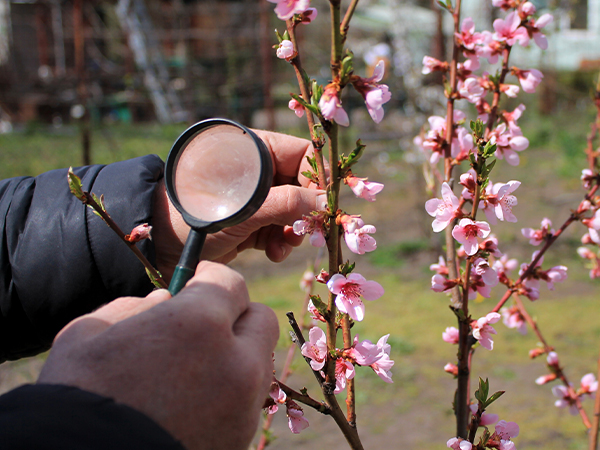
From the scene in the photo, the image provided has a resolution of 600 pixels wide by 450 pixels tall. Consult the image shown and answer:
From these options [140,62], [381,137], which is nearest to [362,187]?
[381,137]

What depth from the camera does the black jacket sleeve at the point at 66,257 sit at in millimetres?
1538

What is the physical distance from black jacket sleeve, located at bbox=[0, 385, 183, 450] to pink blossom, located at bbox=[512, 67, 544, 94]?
1392 millimetres

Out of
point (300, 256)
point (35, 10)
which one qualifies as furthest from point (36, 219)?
point (35, 10)

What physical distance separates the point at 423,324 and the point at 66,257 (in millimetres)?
3562

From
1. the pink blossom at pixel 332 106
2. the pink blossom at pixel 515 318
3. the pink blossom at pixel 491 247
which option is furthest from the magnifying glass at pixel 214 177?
the pink blossom at pixel 515 318

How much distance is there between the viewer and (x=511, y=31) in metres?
1.49

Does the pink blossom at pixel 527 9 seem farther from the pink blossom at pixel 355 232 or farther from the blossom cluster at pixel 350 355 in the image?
the blossom cluster at pixel 350 355

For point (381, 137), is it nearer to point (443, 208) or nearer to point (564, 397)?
point (564, 397)

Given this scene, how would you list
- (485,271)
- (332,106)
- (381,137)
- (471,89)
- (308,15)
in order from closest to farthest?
1. (332,106)
2. (308,15)
3. (485,271)
4. (471,89)
5. (381,137)

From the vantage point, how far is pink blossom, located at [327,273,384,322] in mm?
991

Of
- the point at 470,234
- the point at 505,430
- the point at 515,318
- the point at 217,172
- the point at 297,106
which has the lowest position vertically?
the point at 515,318

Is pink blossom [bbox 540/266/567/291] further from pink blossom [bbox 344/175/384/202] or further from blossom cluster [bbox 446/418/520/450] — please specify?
pink blossom [bbox 344/175/384/202]

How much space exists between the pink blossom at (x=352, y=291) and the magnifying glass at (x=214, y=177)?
0.23 meters

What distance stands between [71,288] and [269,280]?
13.7 feet
